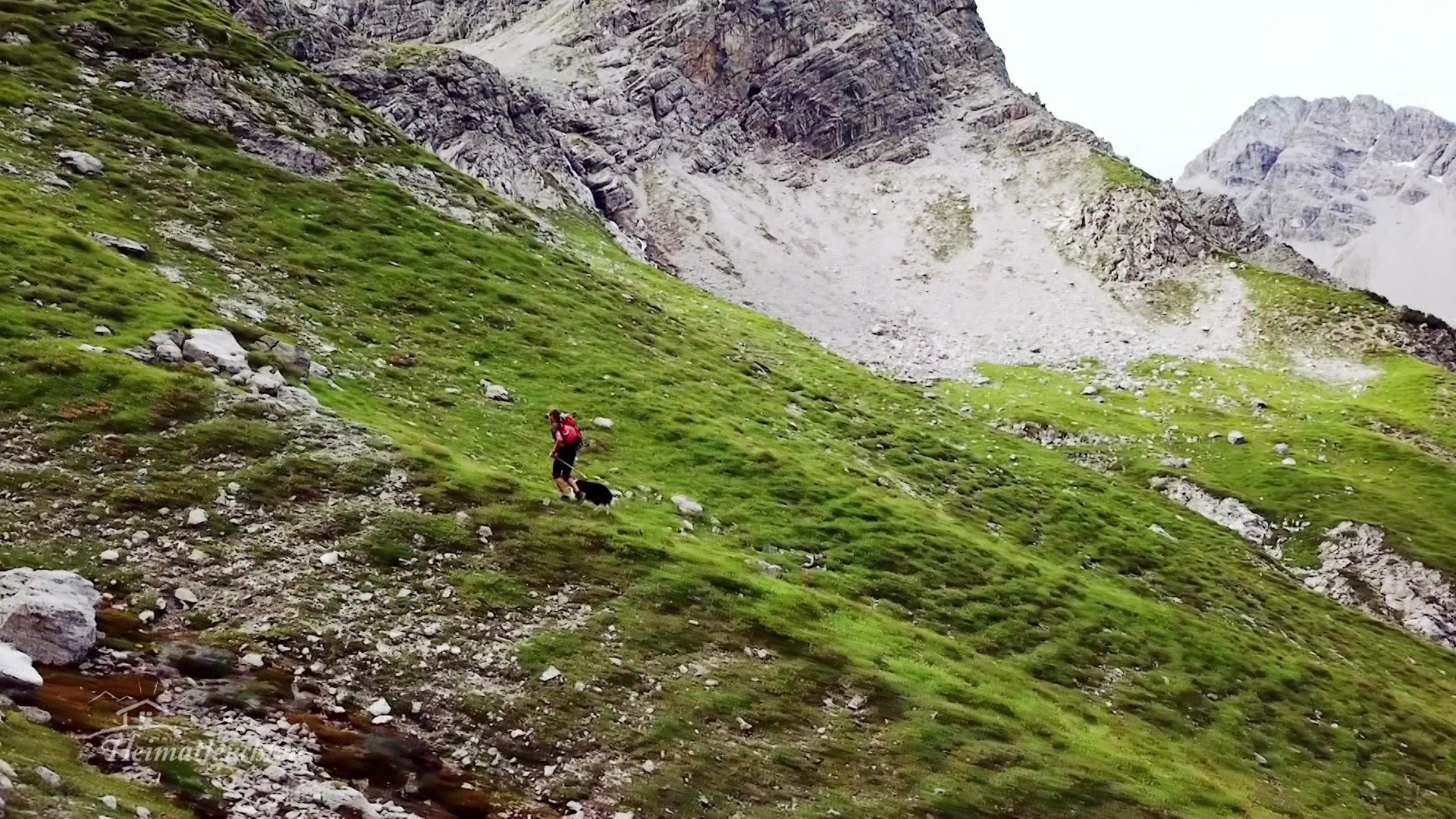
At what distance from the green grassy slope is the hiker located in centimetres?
107

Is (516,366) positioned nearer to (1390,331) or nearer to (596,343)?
(596,343)

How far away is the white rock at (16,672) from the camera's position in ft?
46.2

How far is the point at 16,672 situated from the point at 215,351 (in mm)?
16701

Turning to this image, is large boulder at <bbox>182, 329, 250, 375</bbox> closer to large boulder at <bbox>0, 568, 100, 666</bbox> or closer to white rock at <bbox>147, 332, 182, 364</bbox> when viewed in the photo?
white rock at <bbox>147, 332, 182, 364</bbox>

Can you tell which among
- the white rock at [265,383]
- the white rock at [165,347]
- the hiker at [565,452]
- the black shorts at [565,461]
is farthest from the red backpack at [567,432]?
the white rock at [165,347]

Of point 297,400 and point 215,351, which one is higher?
point 215,351

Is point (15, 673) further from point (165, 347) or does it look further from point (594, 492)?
point (165, 347)

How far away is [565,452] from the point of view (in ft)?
91.1

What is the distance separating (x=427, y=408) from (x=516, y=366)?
306 inches

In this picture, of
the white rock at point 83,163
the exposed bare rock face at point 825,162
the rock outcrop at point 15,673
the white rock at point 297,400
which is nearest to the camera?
the rock outcrop at point 15,673

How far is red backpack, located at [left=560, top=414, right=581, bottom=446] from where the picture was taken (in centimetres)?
2759

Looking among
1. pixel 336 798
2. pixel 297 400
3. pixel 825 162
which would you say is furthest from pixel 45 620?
pixel 825 162

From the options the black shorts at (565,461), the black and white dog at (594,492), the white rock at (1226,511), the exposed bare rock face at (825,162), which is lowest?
the black and white dog at (594,492)

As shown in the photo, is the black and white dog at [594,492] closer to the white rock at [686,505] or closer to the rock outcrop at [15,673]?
the white rock at [686,505]
